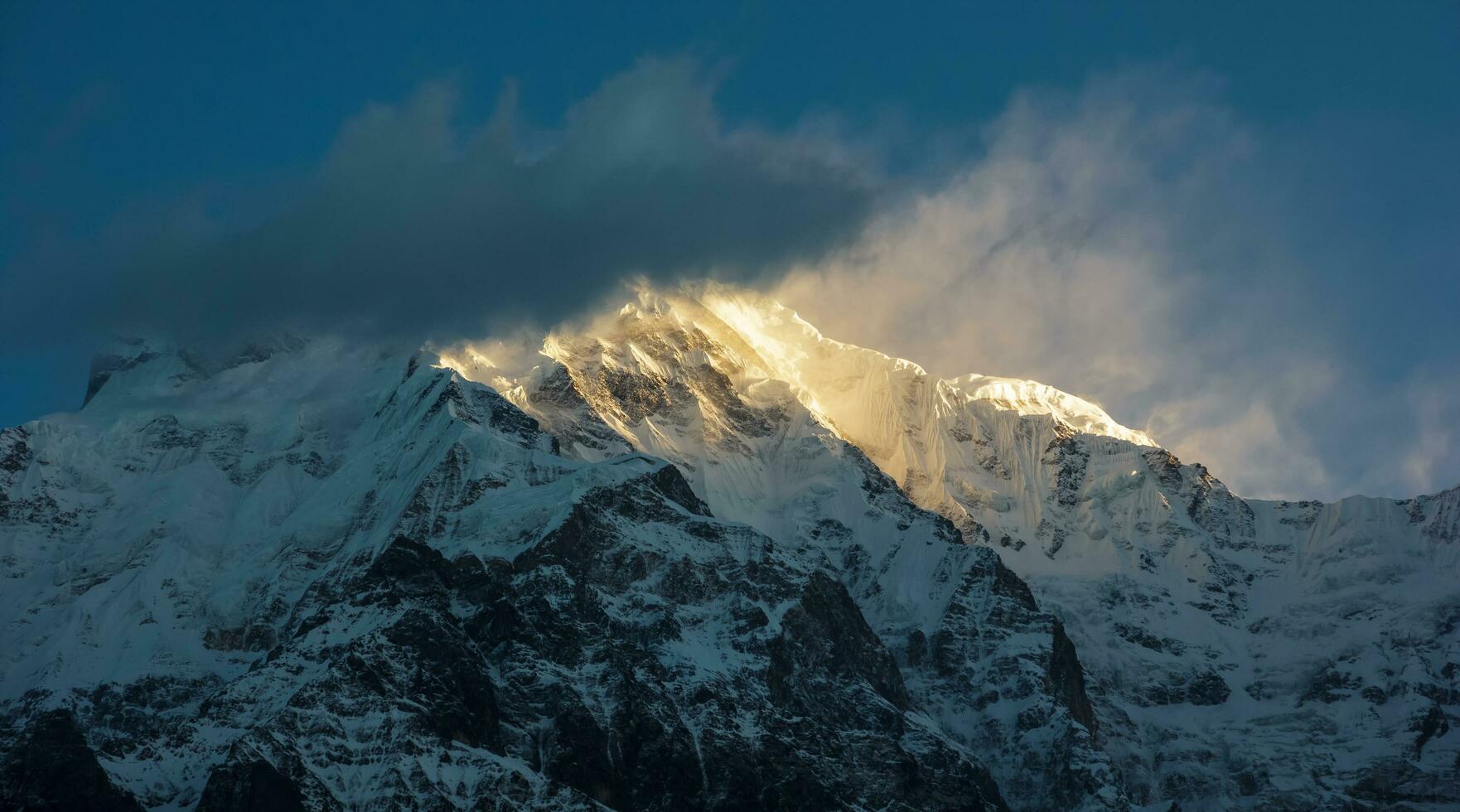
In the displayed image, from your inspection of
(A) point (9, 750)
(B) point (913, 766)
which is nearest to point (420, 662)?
(A) point (9, 750)

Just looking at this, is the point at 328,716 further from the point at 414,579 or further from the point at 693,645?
the point at 693,645

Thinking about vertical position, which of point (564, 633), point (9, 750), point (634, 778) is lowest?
point (9, 750)

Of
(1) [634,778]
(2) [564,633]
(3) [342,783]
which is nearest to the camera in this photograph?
(3) [342,783]

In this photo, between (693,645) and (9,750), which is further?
(693,645)

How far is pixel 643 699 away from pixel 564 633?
11.0m

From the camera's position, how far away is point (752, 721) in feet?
619

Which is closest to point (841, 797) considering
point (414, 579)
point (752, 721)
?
point (752, 721)

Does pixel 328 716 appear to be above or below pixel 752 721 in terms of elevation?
below

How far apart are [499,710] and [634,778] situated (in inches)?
513

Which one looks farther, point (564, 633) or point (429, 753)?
point (564, 633)

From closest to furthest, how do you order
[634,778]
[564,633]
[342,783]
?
Result: [342,783], [634,778], [564,633]

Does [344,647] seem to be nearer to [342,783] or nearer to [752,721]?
[342,783]

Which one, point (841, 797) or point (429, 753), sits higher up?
point (841, 797)

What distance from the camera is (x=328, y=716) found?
559ft
